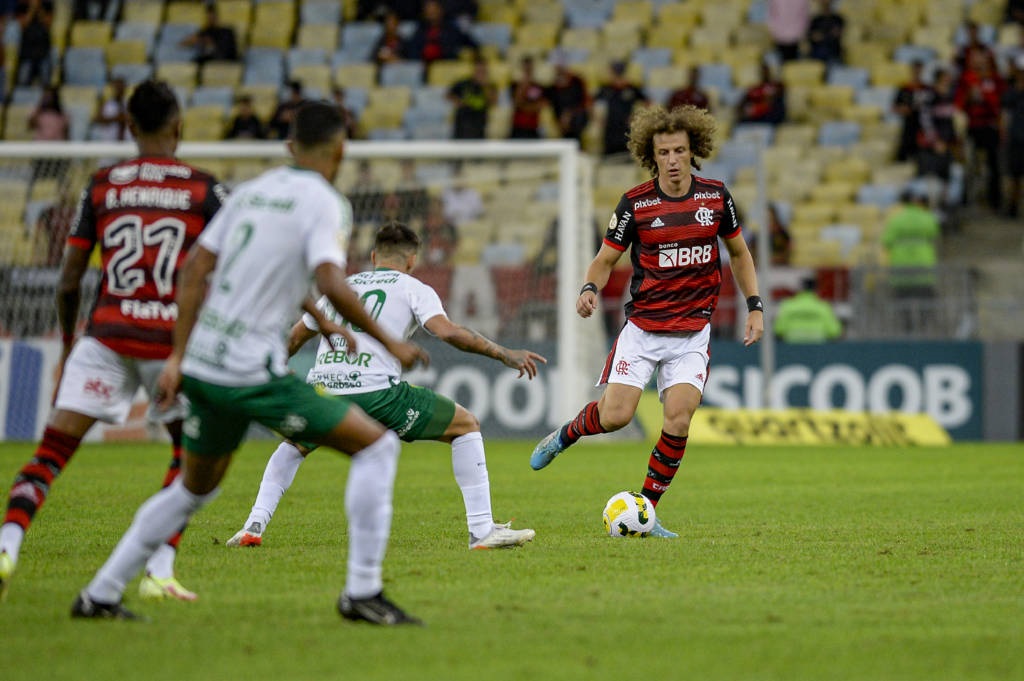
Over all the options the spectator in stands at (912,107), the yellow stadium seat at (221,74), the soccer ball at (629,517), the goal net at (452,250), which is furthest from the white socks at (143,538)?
the yellow stadium seat at (221,74)

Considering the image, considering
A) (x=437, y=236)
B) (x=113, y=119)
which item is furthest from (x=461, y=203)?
(x=113, y=119)

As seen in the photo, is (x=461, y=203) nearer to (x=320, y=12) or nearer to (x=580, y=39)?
(x=580, y=39)

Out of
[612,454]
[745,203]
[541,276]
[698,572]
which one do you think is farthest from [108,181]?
[745,203]

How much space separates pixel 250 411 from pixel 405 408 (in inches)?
112

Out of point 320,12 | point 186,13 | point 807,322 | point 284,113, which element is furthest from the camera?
point 186,13

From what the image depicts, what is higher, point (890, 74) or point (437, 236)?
point (890, 74)

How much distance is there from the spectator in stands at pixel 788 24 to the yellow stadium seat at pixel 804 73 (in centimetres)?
32

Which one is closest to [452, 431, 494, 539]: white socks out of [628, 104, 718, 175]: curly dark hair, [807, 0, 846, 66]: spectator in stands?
[628, 104, 718, 175]: curly dark hair

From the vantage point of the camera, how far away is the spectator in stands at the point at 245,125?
24.1 meters

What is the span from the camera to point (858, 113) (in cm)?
2623

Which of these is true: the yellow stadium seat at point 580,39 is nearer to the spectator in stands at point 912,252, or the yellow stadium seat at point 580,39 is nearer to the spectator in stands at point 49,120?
the spectator in stands at point 912,252

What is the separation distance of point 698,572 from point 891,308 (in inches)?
560

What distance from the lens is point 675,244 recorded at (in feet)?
31.1

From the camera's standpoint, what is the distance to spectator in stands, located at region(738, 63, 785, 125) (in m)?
25.5
